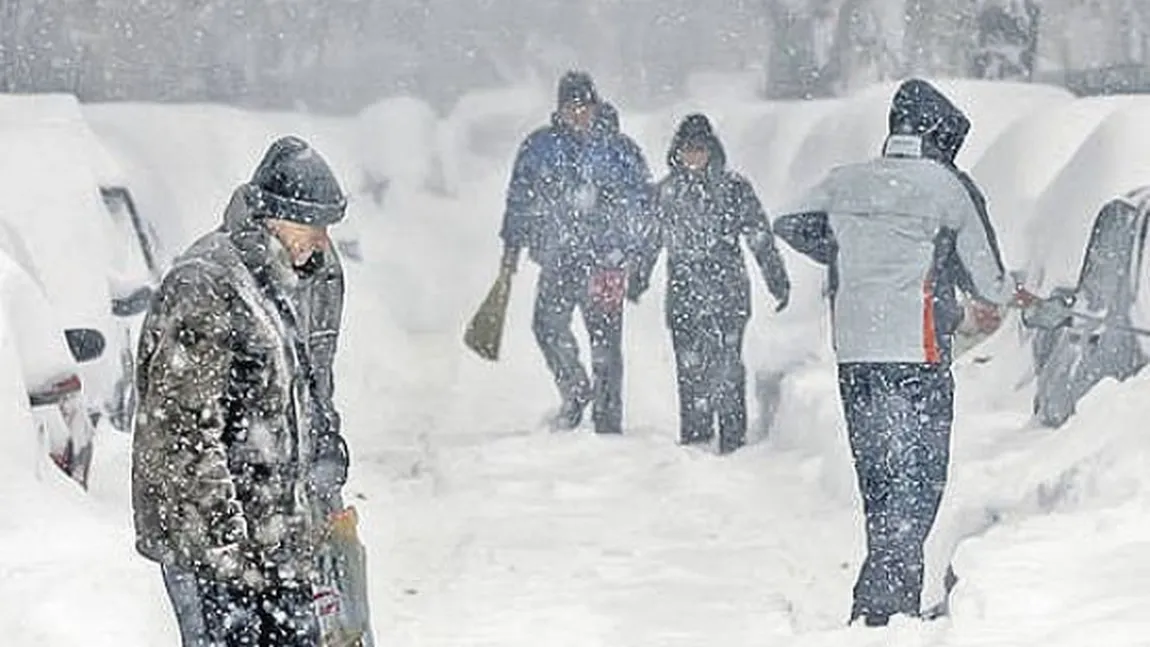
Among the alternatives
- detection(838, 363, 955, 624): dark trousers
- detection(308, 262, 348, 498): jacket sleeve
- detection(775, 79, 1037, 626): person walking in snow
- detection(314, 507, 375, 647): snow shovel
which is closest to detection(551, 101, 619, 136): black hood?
detection(775, 79, 1037, 626): person walking in snow

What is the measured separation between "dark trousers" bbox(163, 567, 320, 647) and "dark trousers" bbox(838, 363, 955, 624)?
286 centimetres

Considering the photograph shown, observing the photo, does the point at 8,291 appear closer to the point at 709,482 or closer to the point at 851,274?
the point at 851,274

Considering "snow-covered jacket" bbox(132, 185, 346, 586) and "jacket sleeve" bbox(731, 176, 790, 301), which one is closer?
"snow-covered jacket" bbox(132, 185, 346, 586)

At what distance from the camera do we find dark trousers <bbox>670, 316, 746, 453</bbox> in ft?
37.0

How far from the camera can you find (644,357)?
15.3 m

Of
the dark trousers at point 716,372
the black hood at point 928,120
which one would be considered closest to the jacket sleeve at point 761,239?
the dark trousers at point 716,372

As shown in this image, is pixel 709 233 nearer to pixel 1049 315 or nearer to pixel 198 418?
pixel 1049 315

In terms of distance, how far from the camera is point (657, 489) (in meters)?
10.4

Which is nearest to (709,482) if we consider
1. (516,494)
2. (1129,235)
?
(516,494)

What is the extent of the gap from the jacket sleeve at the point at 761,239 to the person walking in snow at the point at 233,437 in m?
6.42

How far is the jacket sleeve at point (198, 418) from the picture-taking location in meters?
4.51

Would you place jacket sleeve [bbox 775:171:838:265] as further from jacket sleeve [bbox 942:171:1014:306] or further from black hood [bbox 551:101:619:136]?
black hood [bbox 551:101:619:136]

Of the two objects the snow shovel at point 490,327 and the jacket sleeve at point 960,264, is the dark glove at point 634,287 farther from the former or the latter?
the jacket sleeve at point 960,264

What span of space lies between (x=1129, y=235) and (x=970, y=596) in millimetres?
3839
